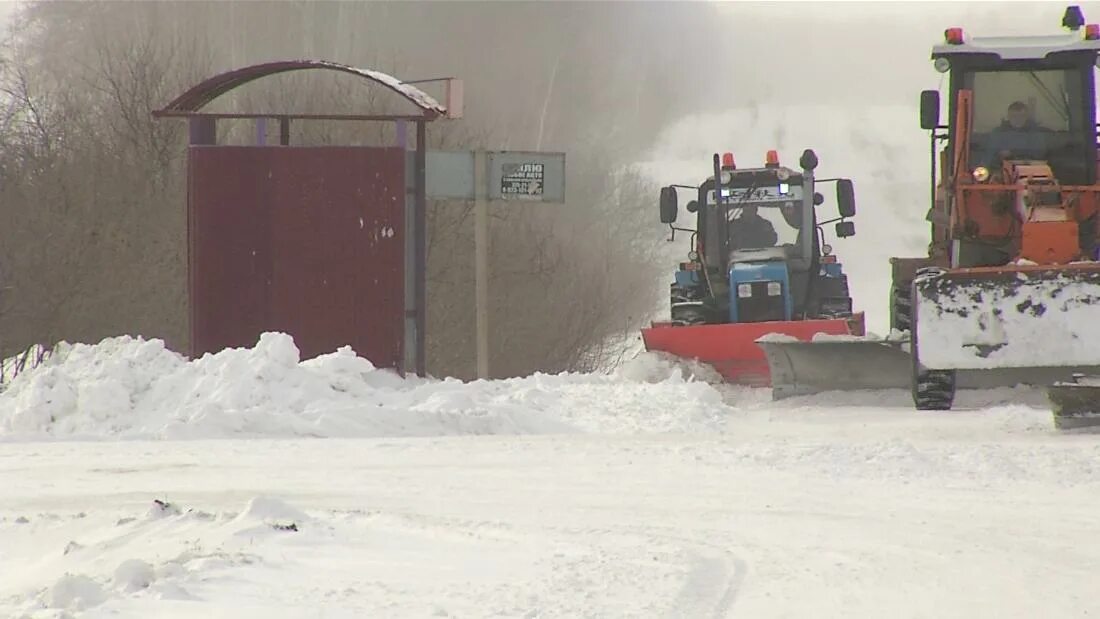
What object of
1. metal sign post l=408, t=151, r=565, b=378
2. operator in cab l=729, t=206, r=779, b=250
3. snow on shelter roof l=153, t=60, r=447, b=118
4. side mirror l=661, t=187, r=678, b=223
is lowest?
operator in cab l=729, t=206, r=779, b=250

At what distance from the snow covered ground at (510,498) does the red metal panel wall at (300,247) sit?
97cm

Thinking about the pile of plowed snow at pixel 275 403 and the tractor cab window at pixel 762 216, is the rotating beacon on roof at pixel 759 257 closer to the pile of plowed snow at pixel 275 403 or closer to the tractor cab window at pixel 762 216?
the tractor cab window at pixel 762 216

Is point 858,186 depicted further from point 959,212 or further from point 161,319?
point 959,212

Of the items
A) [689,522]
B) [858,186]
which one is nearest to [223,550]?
[689,522]

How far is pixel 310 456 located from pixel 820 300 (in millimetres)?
8303

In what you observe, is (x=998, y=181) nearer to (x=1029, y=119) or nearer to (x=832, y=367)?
(x=1029, y=119)

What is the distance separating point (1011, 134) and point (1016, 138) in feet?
0.17

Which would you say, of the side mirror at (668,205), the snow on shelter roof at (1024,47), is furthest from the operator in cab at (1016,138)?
the side mirror at (668,205)

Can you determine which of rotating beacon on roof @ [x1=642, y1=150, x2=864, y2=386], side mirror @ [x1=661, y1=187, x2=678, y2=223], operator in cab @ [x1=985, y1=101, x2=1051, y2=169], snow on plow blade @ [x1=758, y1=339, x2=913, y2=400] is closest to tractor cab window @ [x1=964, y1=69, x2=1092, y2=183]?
operator in cab @ [x1=985, y1=101, x2=1051, y2=169]

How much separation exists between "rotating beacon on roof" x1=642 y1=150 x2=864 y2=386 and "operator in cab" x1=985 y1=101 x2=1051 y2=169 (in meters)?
3.04

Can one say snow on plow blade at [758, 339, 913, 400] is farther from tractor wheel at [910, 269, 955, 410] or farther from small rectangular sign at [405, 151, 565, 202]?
small rectangular sign at [405, 151, 565, 202]

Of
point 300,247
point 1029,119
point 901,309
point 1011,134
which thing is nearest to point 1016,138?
point 1011,134

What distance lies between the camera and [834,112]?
2813 inches

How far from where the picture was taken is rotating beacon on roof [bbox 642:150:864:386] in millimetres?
17125
